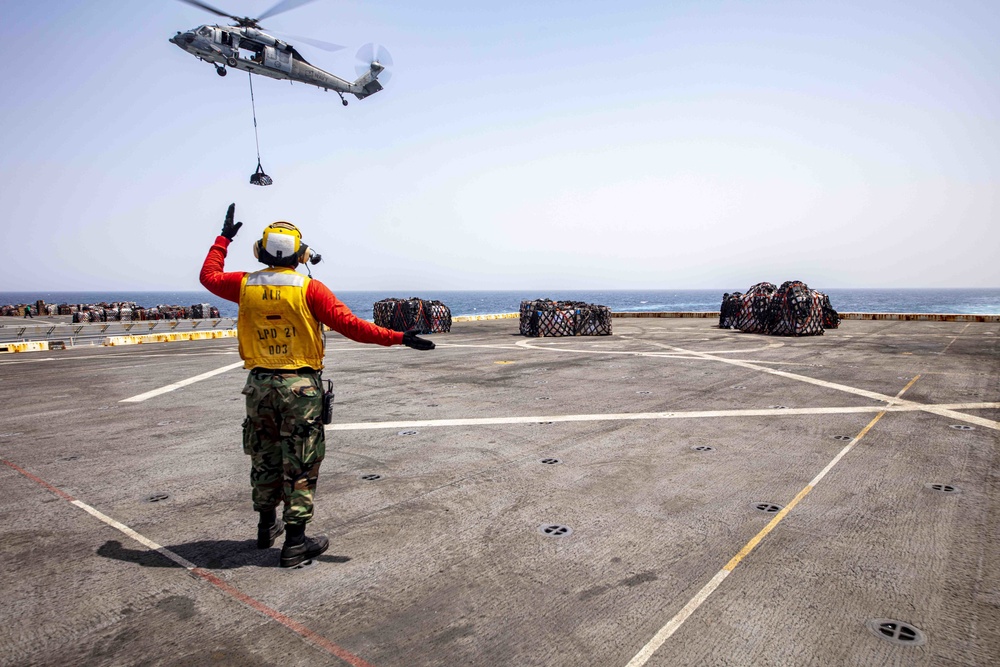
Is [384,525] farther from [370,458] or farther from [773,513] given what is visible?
[773,513]

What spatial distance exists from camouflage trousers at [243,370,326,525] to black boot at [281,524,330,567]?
0.25 feet

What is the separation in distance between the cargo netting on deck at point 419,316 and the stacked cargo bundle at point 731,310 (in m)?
14.3

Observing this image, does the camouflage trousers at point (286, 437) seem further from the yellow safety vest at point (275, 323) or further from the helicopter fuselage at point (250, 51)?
the helicopter fuselage at point (250, 51)

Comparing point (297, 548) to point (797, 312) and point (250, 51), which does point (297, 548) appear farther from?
point (250, 51)

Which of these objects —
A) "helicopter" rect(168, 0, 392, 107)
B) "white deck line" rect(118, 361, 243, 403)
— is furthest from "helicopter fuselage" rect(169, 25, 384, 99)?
"white deck line" rect(118, 361, 243, 403)

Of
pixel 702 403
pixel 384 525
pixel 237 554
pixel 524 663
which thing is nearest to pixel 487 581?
pixel 524 663

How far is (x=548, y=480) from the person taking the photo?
5.91 meters

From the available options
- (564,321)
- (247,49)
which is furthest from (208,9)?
(564,321)

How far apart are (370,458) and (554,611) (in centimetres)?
380

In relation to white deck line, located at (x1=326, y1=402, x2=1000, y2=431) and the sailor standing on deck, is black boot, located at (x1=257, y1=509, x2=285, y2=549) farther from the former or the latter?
white deck line, located at (x1=326, y1=402, x2=1000, y2=431)

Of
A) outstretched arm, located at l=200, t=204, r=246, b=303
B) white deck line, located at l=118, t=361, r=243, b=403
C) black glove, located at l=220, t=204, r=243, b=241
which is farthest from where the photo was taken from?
white deck line, located at l=118, t=361, r=243, b=403

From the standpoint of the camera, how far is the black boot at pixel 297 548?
4094 millimetres

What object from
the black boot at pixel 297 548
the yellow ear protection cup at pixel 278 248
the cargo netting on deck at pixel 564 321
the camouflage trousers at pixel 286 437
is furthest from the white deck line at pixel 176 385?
the cargo netting on deck at pixel 564 321

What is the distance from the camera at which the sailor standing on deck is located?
415cm
